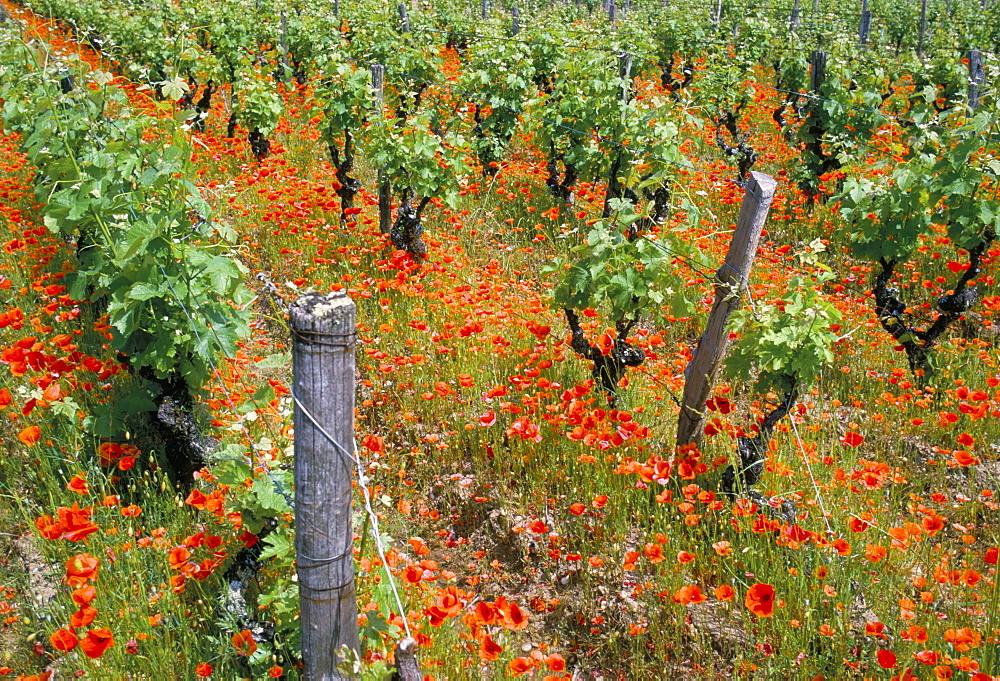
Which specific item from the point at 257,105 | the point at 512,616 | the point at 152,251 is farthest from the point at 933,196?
the point at 257,105

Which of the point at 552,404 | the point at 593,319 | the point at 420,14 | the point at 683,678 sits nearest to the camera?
the point at 683,678

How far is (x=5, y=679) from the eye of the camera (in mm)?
2340

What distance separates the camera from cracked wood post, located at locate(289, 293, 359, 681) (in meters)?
1.63

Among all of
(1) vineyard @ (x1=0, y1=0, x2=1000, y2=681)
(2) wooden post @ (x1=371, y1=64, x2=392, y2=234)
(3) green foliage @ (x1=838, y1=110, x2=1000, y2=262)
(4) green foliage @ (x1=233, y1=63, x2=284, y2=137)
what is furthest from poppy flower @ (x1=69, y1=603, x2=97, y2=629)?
(4) green foliage @ (x1=233, y1=63, x2=284, y2=137)

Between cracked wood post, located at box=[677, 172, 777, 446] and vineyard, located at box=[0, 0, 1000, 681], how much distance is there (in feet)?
0.05

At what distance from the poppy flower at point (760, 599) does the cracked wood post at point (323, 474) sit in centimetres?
124

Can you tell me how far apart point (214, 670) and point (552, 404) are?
6.97 feet

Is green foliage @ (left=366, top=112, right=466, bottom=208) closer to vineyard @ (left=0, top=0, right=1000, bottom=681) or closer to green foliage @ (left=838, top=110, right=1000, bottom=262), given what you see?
vineyard @ (left=0, top=0, right=1000, bottom=681)

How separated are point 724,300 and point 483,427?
4.62 ft

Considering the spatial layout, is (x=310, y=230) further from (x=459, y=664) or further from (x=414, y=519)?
(x=459, y=664)

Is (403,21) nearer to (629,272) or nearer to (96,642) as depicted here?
(629,272)

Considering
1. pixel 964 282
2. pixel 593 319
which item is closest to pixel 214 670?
pixel 593 319

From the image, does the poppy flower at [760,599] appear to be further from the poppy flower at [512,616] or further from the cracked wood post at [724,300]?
the cracked wood post at [724,300]

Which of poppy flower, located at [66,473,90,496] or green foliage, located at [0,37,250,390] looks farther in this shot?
green foliage, located at [0,37,250,390]
